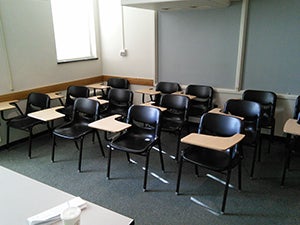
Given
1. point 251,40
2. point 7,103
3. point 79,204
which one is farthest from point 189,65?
point 79,204

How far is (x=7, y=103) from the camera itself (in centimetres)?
373

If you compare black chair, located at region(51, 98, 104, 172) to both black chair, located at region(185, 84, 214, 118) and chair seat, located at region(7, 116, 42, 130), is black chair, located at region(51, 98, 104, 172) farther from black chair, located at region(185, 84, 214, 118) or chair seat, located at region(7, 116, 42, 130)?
black chair, located at region(185, 84, 214, 118)

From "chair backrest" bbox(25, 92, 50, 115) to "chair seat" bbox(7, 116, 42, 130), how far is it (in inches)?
9.2

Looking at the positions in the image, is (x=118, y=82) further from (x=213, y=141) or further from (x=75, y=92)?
(x=213, y=141)

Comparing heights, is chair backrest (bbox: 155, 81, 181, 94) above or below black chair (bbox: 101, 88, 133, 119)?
above

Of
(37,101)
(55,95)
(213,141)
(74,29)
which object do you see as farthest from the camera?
(74,29)

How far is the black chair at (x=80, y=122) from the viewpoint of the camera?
3184 millimetres

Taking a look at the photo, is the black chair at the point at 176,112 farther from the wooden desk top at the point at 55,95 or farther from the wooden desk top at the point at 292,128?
the wooden desk top at the point at 55,95

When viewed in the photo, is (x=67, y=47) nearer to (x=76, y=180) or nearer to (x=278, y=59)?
(x=76, y=180)

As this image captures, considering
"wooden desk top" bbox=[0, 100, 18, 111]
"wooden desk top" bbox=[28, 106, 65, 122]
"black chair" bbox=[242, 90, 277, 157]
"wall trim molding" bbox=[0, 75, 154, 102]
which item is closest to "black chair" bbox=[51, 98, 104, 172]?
"wooden desk top" bbox=[28, 106, 65, 122]

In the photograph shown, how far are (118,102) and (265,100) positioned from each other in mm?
2169

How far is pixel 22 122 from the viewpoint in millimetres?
3650

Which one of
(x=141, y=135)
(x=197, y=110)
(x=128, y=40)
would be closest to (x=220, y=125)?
(x=141, y=135)

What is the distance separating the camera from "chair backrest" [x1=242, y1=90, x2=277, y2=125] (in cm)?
354
